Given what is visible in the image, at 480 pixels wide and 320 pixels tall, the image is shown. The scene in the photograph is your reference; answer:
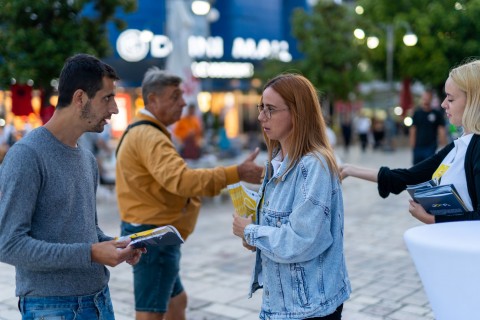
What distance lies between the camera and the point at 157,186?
3596 mm

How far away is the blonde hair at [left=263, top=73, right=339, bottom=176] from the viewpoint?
7.82ft

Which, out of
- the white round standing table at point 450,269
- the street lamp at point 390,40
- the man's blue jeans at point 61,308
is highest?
the street lamp at point 390,40

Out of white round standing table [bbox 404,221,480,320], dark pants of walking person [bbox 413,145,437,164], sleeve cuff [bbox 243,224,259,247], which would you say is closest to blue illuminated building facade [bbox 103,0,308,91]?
dark pants of walking person [bbox 413,145,437,164]

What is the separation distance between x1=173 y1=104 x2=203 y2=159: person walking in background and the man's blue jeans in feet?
28.6

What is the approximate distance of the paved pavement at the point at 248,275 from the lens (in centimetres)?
499

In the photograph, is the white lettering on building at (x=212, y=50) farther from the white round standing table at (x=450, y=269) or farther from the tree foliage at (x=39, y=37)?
the white round standing table at (x=450, y=269)

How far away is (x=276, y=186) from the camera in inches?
95.6

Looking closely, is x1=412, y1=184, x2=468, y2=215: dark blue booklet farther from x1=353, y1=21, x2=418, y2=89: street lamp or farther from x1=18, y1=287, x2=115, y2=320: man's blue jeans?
x1=353, y1=21, x2=418, y2=89: street lamp

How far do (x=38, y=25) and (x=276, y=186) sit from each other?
742 centimetres

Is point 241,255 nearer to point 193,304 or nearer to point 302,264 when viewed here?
point 193,304

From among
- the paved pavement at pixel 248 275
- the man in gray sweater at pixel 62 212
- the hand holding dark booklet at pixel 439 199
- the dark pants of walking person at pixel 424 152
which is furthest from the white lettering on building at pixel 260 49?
the man in gray sweater at pixel 62 212

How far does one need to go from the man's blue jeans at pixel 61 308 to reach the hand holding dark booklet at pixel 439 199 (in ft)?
5.05

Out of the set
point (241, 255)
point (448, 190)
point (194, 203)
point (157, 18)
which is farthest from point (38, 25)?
point (157, 18)

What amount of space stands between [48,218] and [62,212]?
6 centimetres
